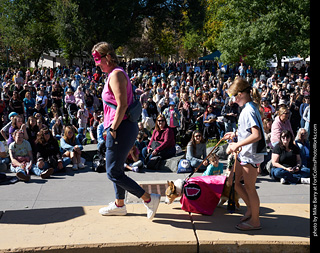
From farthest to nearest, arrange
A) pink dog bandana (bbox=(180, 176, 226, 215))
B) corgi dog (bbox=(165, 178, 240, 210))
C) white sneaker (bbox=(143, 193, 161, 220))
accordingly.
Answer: corgi dog (bbox=(165, 178, 240, 210))
pink dog bandana (bbox=(180, 176, 226, 215))
white sneaker (bbox=(143, 193, 161, 220))

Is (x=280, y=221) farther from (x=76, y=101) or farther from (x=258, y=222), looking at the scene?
(x=76, y=101)

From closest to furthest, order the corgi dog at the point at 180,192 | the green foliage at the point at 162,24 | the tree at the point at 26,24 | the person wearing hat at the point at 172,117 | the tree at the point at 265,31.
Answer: the corgi dog at the point at 180,192
the person wearing hat at the point at 172,117
the tree at the point at 265,31
the green foliage at the point at 162,24
the tree at the point at 26,24

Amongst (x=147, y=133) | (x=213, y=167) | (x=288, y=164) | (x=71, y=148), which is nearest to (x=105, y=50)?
(x=213, y=167)

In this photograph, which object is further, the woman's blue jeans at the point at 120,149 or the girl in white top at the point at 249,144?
the woman's blue jeans at the point at 120,149

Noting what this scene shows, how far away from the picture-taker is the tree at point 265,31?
2611 centimetres

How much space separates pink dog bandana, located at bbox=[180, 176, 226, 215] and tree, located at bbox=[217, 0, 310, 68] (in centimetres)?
2337

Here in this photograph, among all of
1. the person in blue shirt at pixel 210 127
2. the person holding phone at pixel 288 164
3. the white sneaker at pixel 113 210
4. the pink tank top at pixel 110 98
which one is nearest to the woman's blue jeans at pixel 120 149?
the pink tank top at pixel 110 98

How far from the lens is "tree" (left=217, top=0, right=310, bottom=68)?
26.1 metres

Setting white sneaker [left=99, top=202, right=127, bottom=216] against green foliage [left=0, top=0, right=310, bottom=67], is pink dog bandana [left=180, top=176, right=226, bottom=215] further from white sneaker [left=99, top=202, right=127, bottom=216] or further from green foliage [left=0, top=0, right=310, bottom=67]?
green foliage [left=0, top=0, right=310, bottom=67]

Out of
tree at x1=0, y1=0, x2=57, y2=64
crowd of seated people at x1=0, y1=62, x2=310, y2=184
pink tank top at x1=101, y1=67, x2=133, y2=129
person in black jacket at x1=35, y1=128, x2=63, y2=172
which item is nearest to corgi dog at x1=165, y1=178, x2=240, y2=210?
crowd of seated people at x1=0, y1=62, x2=310, y2=184

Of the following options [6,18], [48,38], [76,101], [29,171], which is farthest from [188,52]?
[29,171]

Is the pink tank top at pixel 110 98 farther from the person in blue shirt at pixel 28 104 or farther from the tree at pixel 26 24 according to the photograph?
the tree at pixel 26 24

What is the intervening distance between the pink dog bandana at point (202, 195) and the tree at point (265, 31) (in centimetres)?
2337

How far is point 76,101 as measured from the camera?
49.3 feet
